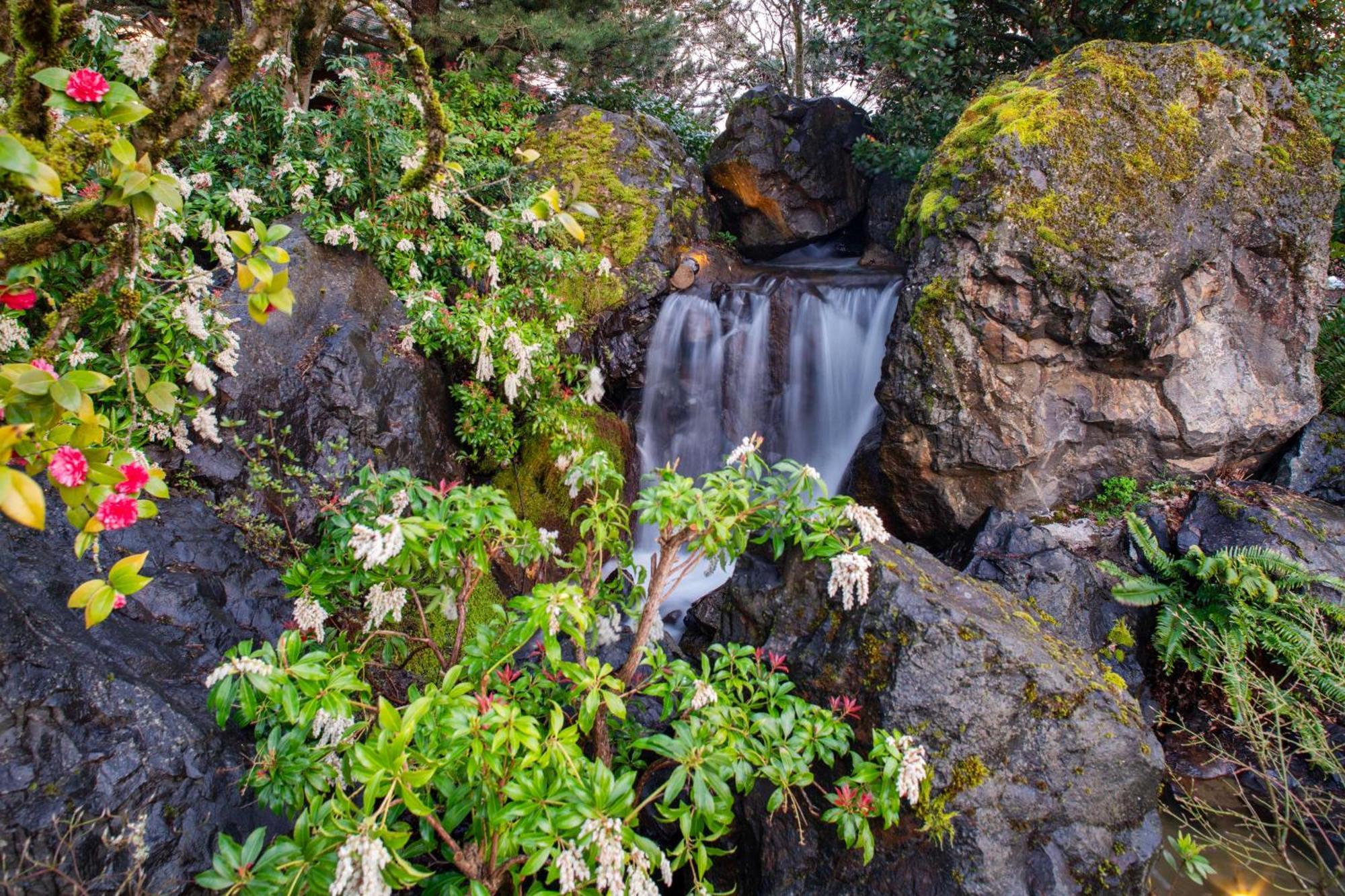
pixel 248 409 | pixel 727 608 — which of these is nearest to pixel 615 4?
pixel 248 409

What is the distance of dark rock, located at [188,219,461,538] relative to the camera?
168 inches

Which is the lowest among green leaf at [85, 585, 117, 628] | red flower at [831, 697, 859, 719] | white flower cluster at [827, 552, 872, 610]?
red flower at [831, 697, 859, 719]

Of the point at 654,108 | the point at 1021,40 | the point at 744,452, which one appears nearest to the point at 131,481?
the point at 744,452

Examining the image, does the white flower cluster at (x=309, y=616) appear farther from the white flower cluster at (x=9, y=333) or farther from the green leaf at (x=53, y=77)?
the white flower cluster at (x=9, y=333)

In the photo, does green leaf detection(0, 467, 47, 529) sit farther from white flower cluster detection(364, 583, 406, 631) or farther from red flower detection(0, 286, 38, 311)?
white flower cluster detection(364, 583, 406, 631)

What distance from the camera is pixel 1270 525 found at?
498 centimetres

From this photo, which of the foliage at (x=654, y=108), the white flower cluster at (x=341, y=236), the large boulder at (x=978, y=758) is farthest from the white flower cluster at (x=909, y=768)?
the foliage at (x=654, y=108)

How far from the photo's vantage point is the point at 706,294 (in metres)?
7.77

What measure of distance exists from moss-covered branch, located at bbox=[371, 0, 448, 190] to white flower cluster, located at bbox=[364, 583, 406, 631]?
1.54m

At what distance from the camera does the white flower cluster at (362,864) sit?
1.64 metres

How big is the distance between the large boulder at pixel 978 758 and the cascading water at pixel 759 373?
4.02 metres

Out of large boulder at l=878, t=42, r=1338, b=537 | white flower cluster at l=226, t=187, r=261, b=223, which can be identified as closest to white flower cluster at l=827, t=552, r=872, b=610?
large boulder at l=878, t=42, r=1338, b=537

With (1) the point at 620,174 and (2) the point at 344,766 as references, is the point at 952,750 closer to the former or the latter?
(2) the point at 344,766

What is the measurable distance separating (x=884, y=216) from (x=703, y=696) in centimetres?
850
